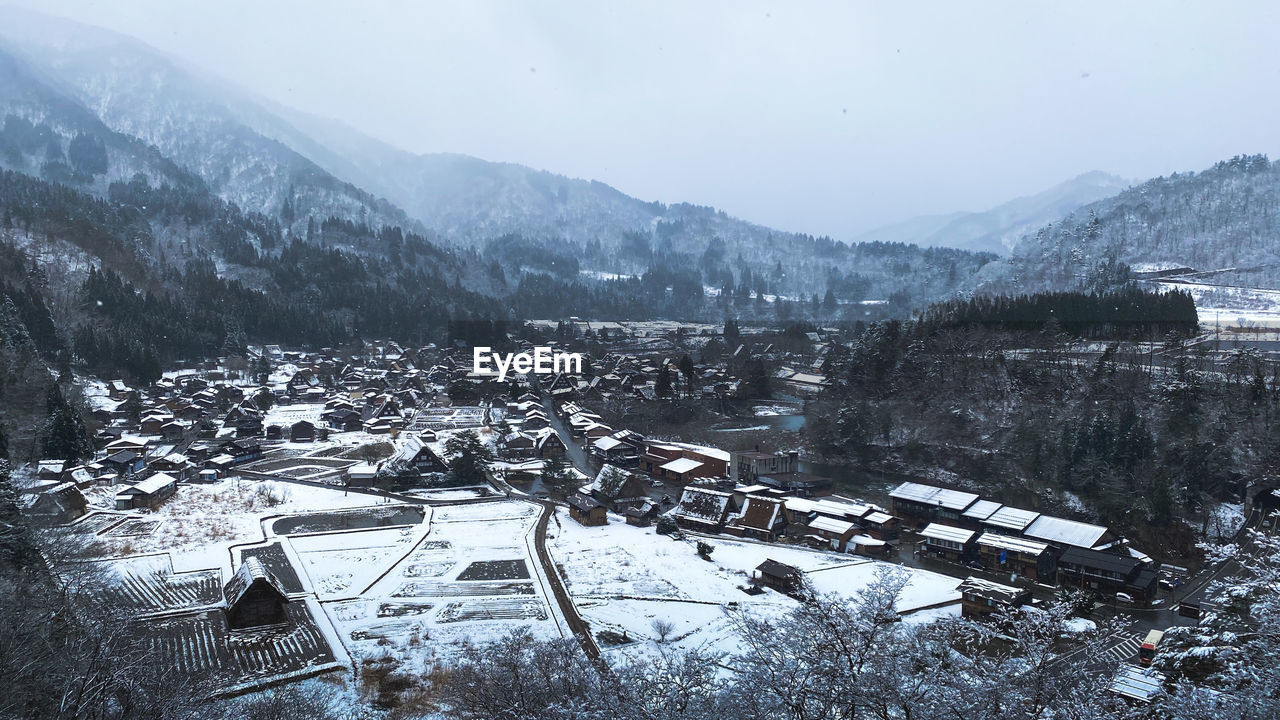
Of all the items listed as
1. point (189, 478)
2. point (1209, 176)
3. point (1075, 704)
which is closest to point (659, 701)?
point (1075, 704)

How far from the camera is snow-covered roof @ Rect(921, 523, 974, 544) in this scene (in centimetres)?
1594

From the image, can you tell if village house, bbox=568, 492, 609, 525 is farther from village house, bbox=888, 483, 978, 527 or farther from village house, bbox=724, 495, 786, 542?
village house, bbox=888, 483, 978, 527

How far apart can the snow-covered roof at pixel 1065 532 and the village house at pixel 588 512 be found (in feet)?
34.1

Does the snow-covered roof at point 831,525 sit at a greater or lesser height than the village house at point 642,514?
greater

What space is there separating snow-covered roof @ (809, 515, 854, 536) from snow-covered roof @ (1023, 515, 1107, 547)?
4.21 m

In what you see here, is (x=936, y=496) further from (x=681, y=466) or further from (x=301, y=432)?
(x=301, y=432)

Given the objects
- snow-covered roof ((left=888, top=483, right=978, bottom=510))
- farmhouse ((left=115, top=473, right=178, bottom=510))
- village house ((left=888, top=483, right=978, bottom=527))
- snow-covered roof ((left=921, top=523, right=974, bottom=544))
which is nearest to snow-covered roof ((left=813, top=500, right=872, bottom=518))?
village house ((left=888, top=483, right=978, bottom=527))

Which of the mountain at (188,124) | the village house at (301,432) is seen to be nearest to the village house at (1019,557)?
the village house at (301,432)

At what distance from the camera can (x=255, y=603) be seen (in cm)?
1147

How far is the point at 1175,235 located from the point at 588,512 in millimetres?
72332

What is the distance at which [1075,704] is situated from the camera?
492 cm

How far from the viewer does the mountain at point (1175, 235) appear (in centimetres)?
5903

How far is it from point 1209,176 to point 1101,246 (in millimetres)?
18726

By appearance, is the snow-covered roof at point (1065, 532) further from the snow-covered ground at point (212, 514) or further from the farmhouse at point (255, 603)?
the snow-covered ground at point (212, 514)
